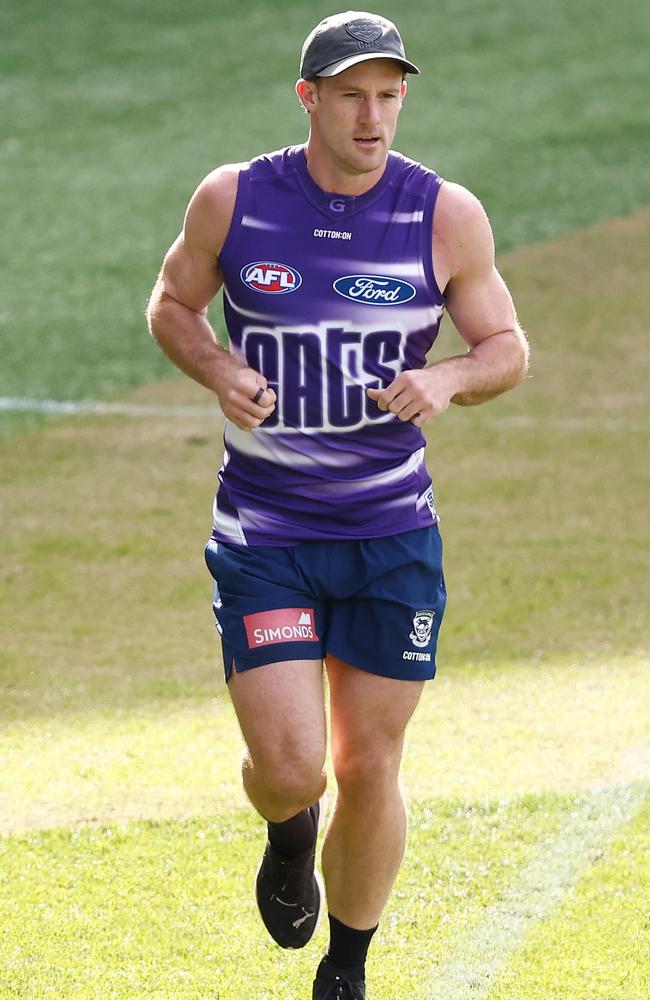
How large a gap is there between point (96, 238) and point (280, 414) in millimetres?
10197

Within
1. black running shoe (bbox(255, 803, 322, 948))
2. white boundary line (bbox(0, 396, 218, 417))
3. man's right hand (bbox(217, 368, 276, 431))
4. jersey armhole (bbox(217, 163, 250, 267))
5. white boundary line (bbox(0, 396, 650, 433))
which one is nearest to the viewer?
man's right hand (bbox(217, 368, 276, 431))

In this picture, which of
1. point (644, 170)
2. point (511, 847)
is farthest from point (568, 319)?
point (511, 847)

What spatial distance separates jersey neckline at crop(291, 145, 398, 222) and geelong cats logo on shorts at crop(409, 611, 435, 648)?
3.57 feet

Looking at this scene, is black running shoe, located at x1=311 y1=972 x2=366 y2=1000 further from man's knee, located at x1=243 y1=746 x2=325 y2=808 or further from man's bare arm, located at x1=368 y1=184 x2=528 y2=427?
man's bare arm, located at x1=368 y1=184 x2=528 y2=427

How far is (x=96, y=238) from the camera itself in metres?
14.2

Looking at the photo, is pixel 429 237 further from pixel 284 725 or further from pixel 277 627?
pixel 284 725

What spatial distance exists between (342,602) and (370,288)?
855mm

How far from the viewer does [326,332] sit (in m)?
4.31

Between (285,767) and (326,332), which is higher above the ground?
(326,332)

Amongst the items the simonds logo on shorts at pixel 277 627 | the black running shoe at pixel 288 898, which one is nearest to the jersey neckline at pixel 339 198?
the simonds logo on shorts at pixel 277 627

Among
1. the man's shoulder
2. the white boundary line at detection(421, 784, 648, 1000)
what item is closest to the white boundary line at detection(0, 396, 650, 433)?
the white boundary line at detection(421, 784, 648, 1000)

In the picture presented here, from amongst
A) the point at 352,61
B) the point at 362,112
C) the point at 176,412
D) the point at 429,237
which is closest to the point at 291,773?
the point at 429,237

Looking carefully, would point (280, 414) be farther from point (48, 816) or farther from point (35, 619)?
point (35, 619)

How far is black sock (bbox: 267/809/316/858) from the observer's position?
455cm
